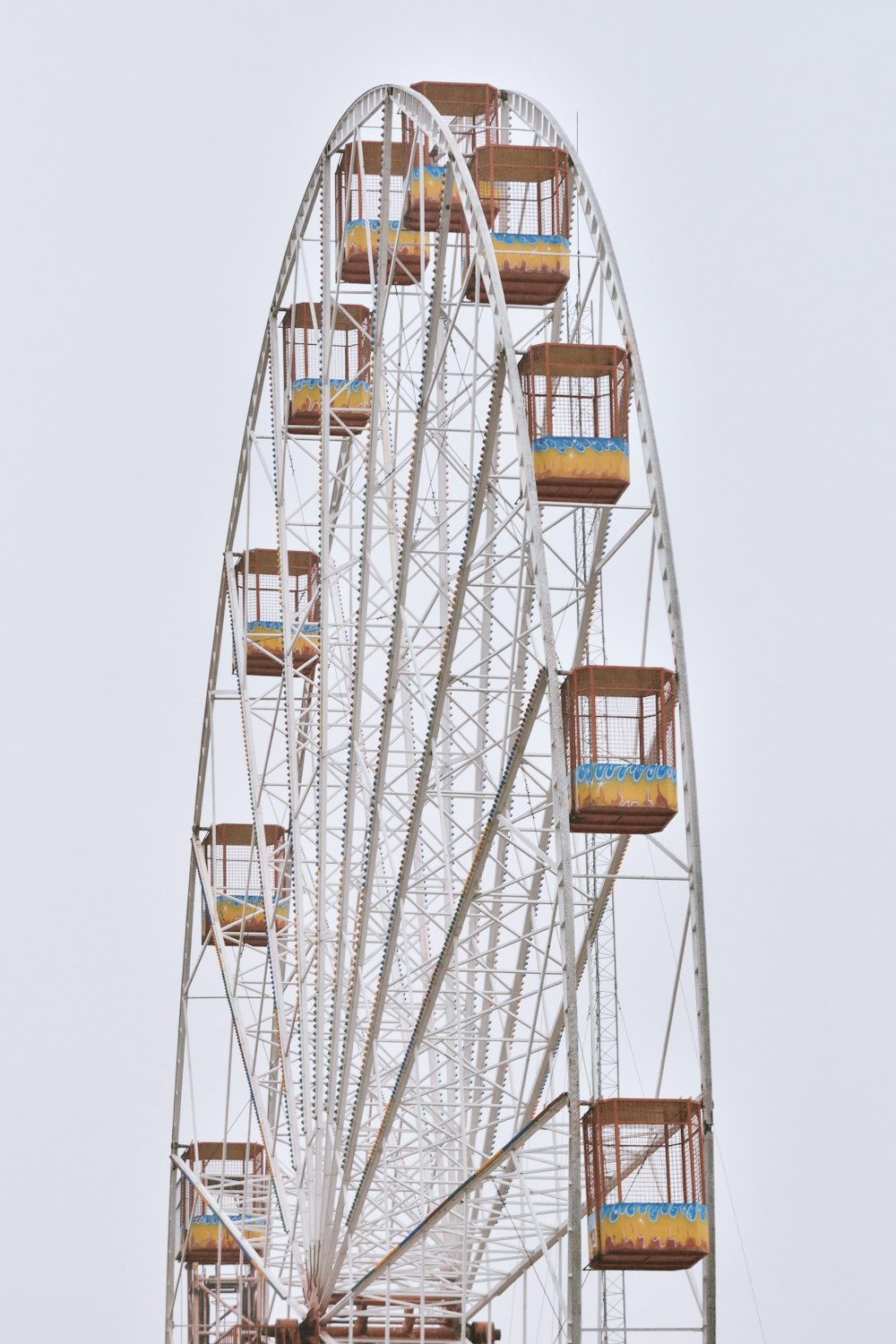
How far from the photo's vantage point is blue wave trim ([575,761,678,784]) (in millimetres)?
38219

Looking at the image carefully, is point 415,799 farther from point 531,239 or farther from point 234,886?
point 234,886

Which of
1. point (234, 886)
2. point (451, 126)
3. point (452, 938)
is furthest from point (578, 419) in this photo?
point (234, 886)

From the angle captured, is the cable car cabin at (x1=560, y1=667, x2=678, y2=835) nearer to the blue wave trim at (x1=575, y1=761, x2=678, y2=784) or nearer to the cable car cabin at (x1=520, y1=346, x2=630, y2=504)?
the blue wave trim at (x1=575, y1=761, x2=678, y2=784)

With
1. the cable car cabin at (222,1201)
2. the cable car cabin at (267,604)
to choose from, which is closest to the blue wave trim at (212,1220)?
the cable car cabin at (222,1201)

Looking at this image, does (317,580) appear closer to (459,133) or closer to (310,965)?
(310,965)

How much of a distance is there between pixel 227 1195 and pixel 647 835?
17211 millimetres

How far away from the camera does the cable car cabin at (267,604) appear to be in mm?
53750

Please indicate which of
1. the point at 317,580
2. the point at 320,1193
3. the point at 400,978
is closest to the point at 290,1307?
the point at 320,1193

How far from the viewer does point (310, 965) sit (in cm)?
5031

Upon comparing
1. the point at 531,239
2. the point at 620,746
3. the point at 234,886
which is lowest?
the point at 620,746

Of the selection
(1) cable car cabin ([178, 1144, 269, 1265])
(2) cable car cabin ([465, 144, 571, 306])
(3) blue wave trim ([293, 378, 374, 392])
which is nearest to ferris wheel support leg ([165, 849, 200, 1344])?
(1) cable car cabin ([178, 1144, 269, 1265])

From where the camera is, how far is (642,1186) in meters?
37.6

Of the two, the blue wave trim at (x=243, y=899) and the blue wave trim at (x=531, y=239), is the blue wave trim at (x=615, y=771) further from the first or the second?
the blue wave trim at (x=243, y=899)

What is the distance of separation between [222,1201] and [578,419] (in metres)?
18.1
